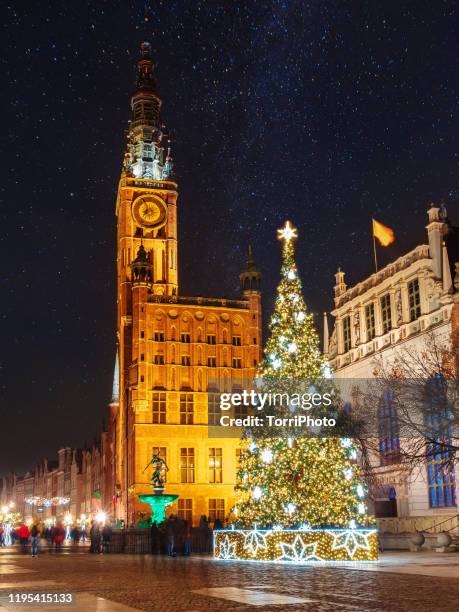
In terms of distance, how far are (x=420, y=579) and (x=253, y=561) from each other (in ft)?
29.7

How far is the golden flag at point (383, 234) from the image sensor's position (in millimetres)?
47312

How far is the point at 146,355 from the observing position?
199 ft

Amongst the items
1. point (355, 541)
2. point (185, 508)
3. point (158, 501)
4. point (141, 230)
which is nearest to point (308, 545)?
point (355, 541)

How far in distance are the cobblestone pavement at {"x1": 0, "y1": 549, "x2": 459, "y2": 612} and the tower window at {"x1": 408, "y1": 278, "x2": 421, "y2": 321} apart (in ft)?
75.6

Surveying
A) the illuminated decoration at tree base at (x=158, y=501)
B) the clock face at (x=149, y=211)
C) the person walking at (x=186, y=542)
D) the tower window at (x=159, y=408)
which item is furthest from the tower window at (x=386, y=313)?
the clock face at (x=149, y=211)

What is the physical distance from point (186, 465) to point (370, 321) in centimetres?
2050

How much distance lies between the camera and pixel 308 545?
2345cm

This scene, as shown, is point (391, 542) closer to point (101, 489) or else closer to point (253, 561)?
point (253, 561)

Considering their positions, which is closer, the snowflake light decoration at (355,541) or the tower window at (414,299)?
the snowflake light decoration at (355,541)

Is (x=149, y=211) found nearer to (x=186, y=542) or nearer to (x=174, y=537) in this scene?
(x=174, y=537)

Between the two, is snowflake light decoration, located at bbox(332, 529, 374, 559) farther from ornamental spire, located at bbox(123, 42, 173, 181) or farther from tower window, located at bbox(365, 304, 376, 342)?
ornamental spire, located at bbox(123, 42, 173, 181)

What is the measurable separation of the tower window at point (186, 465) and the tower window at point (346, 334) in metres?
16.7

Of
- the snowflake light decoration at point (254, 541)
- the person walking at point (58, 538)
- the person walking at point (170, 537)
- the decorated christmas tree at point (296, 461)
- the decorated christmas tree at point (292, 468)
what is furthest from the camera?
the person walking at point (58, 538)

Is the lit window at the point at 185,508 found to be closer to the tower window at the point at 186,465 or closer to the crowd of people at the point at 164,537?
the tower window at the point at 186,465
